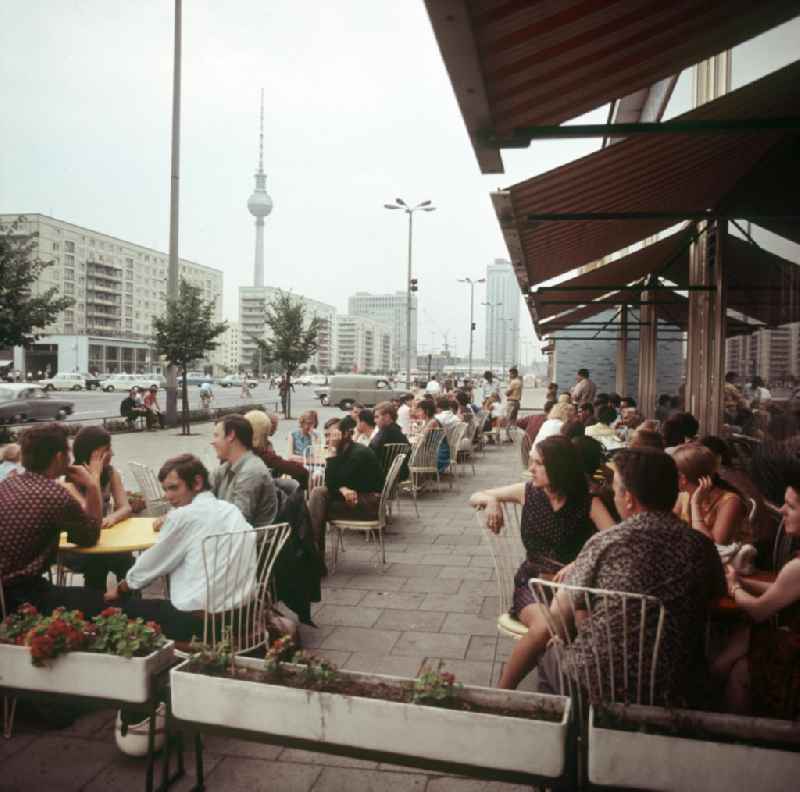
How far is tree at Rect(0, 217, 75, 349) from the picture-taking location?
1648cm

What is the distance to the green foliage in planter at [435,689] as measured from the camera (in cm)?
248

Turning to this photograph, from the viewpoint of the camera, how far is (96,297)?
110 meters

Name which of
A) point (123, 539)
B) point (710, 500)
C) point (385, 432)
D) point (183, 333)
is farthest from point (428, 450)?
point (183, 333)

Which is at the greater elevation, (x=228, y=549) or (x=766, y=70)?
(x=766, y=70)

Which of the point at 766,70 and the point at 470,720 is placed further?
the point at 766,70

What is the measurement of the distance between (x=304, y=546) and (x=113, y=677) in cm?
198

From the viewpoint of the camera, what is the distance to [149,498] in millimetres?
6004

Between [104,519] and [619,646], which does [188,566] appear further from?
[619,646]

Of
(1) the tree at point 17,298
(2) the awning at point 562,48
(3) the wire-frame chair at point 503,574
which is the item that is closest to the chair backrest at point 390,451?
(3) the wire-frame chair at point 503,574

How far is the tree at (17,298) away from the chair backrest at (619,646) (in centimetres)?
1642

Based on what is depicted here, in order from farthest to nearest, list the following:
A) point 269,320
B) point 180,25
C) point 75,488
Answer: point 269,320
point 180,25
point 75,488

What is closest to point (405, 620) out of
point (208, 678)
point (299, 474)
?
point (299, 474)

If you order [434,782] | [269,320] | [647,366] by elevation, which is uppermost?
[269,320]

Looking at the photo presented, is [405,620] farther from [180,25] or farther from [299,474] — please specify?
[180,25]
